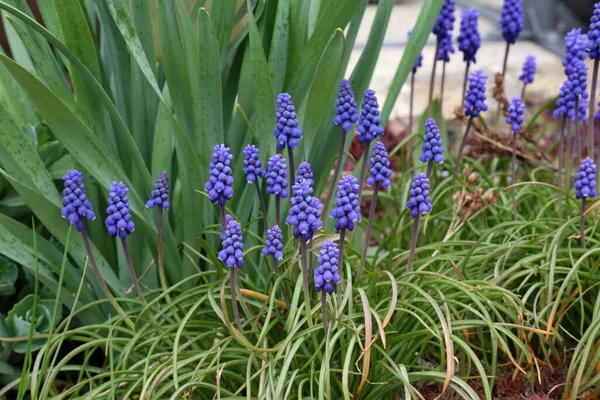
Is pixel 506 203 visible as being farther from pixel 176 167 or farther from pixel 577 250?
pixel 176 167

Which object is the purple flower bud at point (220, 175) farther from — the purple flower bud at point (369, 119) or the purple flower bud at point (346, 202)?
the purple flower bud at point (369, 119)

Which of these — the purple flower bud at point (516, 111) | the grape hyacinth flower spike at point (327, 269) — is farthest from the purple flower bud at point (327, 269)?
the purple flower bud at point (516, 111)

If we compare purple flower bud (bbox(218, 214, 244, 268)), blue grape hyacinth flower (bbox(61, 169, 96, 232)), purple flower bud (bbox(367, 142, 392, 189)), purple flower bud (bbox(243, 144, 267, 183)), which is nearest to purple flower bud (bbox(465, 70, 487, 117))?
purple flower bud (bbox(367, 142, 392, 189))

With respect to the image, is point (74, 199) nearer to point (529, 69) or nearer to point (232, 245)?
point (232, 245)

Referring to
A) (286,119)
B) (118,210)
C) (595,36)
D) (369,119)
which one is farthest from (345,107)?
(595,36)

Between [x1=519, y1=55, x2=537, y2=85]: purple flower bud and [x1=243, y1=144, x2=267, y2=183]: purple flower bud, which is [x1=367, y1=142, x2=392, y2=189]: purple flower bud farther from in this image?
[x1=519, y1=55, x2=537, y2=85]: purple flower bud
